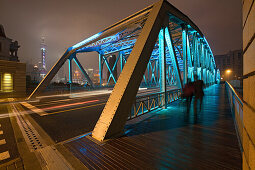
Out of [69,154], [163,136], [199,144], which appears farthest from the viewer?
[163,136]

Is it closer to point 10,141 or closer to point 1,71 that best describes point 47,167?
point 10,141

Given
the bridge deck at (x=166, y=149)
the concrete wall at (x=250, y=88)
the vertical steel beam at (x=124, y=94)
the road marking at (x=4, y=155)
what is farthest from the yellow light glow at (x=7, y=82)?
the concrete wall at (x=250, y=88)

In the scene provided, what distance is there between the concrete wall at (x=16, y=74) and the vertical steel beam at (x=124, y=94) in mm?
17815

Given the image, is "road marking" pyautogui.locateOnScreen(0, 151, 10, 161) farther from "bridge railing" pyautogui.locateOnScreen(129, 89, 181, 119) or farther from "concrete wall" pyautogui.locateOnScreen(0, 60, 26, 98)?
"concrete wall" pyautogui.locateOnScreen(0, 60, 26, 98)

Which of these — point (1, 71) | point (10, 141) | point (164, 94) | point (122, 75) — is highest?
point (1, 71)

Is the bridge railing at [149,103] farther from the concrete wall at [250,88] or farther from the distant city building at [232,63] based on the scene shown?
the distant city building at [232,63]

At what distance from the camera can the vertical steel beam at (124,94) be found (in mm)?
3451

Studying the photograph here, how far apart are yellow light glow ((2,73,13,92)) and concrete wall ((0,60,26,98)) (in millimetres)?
292

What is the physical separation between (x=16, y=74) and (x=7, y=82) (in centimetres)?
137

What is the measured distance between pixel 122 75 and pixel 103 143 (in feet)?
7.40

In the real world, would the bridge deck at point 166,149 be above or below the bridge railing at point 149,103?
below

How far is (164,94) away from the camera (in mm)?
7215

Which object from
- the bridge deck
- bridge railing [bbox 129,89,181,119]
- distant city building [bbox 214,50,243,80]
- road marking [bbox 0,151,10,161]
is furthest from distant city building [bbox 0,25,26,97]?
distant city building [bbox 214,50,243,80]

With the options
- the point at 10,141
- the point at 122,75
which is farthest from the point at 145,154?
the point at 10,141
